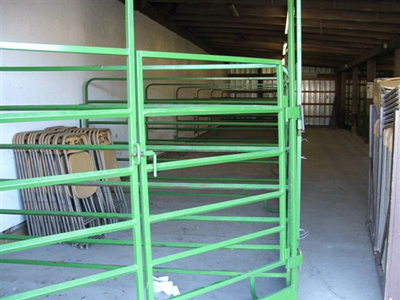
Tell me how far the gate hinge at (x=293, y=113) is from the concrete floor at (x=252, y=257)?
1.16m

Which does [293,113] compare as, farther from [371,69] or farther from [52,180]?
[371,69]

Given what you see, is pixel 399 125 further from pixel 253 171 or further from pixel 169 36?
pixel 169 36

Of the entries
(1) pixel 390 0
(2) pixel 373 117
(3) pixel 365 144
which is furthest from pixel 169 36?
(2) pixel 373 117

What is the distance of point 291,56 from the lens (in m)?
2.76

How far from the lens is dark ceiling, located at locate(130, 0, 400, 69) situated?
719cm

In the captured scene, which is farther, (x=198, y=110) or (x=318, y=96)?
(x=318, y=96)

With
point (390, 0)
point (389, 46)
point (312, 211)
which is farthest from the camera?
point (389, 46)

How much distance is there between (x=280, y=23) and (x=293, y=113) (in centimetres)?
677

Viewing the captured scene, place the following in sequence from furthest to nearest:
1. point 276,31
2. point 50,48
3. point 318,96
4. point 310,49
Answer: point 318,96 → point 310,49 → point 276,31 → point 50,48

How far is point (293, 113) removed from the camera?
271 cm

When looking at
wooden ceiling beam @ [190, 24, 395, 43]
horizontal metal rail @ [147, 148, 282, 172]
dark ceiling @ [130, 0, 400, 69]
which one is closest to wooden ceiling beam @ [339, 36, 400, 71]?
dark ceiling @ [130, 0, 400, 69]

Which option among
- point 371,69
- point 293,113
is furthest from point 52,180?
point 371,69

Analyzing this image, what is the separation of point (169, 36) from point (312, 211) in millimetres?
6322

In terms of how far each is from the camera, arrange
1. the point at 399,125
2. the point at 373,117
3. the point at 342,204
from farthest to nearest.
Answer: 1. the point at 342,204
2. the point at 373,117
3. the point at 399,125
